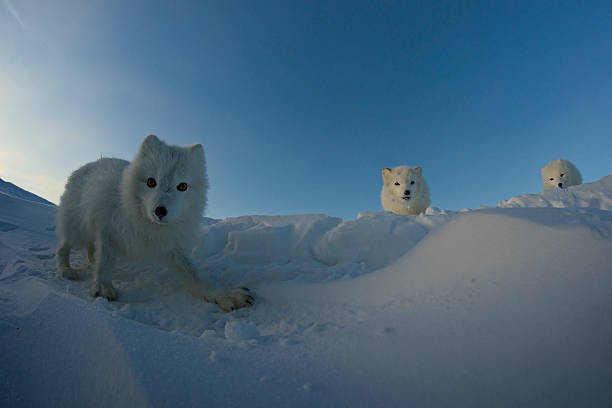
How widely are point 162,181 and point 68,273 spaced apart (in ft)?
6.24

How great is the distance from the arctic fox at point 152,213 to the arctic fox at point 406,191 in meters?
6.17

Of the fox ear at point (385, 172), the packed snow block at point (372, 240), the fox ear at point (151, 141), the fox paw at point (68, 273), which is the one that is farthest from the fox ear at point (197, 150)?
the fox ear at point (385, 172)

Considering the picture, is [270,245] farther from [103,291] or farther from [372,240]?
[103,291]

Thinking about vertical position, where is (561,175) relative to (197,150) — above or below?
above

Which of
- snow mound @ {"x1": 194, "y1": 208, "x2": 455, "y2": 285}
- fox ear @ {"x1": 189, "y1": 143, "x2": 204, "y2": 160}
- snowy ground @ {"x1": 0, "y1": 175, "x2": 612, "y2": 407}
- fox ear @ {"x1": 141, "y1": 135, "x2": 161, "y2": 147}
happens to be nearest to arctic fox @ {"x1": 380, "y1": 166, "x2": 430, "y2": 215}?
snow mound @ {"x1": 194, "y1": 208, "x2": 455, "y2": 285}

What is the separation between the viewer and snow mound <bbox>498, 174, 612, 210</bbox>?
454cm

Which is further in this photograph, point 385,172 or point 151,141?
point 385,172

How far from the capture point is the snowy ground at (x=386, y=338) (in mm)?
973

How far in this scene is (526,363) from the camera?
104 cm

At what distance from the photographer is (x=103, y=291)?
257cm

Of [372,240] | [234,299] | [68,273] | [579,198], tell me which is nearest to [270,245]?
[234,299]

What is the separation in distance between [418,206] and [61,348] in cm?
812

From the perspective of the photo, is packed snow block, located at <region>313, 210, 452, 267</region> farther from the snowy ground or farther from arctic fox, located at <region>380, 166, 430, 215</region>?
arctic fox, located at <region>380, 166, 430, 215</region>

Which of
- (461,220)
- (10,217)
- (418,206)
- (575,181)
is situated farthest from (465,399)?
(575,181)
